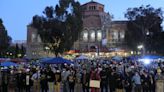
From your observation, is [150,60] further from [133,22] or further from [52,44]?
[133,22]

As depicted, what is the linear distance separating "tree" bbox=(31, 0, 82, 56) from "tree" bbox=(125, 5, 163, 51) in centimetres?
2003

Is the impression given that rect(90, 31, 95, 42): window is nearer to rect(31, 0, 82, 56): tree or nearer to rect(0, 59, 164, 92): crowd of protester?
rect(31, 0, 82, 56): tree

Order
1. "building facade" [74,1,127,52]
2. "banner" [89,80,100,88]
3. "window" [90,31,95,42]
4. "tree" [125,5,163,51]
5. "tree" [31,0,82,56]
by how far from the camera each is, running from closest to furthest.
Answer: "banner" [89,80,100,88], "tree" [31,0,82,56], "tree" [125,5,163,51], "building facade" [74,1,127,52], "window" [90,31,95,42]

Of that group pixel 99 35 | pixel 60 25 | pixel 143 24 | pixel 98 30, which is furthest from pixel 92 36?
pixel 60 25

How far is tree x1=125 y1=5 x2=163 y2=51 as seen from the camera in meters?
84.6

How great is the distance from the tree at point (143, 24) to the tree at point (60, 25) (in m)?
20.0

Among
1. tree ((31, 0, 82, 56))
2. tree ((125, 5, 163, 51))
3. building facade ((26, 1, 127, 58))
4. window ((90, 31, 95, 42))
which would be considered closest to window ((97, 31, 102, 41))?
building facade ((26, 1, 127, 58))

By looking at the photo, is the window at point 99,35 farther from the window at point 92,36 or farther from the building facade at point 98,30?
the window at point 92,36

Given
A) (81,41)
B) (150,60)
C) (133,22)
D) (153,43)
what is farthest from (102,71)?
(81,41)

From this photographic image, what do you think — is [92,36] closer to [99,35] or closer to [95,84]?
[99,35]

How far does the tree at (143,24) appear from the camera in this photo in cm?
8462

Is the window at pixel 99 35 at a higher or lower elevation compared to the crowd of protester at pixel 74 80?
higher

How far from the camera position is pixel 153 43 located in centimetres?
9256

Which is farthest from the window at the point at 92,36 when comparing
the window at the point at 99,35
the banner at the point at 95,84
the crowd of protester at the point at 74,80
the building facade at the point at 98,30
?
the banner at the point at 95,84
